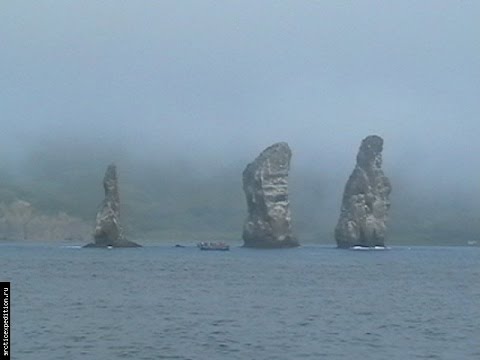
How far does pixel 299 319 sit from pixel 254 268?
88.2 metres

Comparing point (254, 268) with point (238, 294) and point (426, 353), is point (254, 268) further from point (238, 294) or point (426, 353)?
point (426, 353)

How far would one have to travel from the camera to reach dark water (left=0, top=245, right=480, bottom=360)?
56656 mm

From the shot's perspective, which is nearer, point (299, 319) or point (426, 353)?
point (426, 353)

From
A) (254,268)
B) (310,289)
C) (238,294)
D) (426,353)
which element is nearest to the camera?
(426,353)

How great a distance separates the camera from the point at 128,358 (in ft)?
174

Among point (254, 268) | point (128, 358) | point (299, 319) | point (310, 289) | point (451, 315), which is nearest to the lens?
point (128, 358)

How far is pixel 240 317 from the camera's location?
75.0 meters

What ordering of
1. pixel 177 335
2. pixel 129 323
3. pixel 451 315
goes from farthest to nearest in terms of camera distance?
pixel 451 315
pixel 129 323
pixel 177 335

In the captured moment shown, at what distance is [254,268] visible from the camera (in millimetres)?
162500

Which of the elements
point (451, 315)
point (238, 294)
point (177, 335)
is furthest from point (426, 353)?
point (238, 294)

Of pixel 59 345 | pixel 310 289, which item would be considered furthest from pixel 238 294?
pixel 59 345

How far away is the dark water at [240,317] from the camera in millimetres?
56656

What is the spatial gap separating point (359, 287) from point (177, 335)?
55.8 metres

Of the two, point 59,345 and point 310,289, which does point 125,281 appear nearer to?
point 310,289
